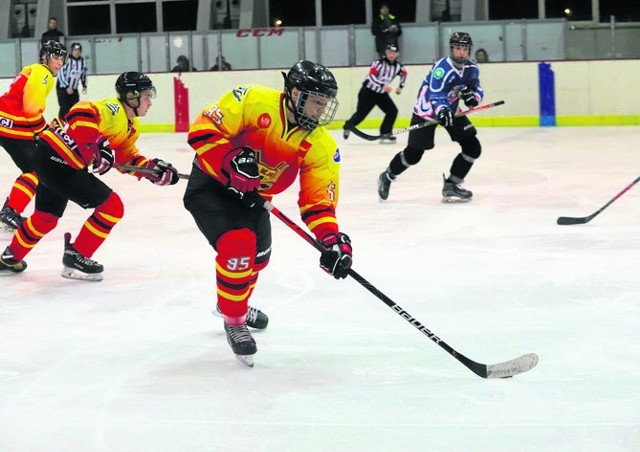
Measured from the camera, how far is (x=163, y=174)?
4383 mm

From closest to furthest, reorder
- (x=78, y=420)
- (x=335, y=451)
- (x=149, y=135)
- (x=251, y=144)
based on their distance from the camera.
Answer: (x=335, y=451) < (x=78, y=420) < (x=251, y=144) < (x=149, y=135)

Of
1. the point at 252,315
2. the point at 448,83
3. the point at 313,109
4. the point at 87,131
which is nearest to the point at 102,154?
the point at 87,131

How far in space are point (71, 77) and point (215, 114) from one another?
32.1 ft

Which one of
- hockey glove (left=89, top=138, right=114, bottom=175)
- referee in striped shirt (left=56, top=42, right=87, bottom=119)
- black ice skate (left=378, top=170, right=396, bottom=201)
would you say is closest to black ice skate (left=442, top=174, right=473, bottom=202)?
black ice skate (left=378, top=170, right=396, bottom=201)

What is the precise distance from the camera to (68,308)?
162 inches

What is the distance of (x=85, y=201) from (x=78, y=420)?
1.87 meters

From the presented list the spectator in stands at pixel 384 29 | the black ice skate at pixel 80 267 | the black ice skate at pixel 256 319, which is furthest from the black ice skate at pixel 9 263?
the spectator in stands at pixel 384 29

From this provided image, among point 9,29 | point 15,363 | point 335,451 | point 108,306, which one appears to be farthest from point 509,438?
point 9,29

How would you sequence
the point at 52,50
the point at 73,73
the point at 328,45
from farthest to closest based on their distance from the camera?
the point at 328,45 → the point at 73,73 → the point at 52,50

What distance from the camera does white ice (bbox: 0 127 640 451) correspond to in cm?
266

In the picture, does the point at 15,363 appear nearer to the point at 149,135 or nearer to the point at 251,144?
the point at 251,144

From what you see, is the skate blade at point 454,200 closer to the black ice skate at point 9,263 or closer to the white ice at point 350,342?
the white ice at point 350,342

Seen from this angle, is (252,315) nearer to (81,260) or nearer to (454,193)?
(81,260)

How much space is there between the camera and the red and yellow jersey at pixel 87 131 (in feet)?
14.3
